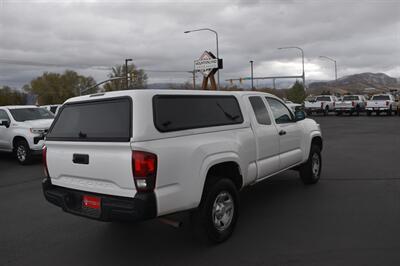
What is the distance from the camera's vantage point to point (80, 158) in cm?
396

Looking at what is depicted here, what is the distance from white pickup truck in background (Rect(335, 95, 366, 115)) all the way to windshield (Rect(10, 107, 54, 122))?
29486mm

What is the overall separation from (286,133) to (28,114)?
357 inches

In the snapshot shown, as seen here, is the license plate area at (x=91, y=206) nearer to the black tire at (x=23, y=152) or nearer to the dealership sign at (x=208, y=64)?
the black tire at (x=23, y=152)

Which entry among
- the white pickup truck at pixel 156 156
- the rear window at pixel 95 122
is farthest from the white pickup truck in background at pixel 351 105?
the rear window at pixel 95 122

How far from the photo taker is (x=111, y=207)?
144 inches

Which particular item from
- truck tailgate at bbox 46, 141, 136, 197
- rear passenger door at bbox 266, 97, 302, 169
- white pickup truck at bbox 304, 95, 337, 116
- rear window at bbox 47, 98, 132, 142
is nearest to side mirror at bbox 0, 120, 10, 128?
rear window at bbox 47, 98, 132, 142

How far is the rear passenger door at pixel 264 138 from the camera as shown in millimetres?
5172

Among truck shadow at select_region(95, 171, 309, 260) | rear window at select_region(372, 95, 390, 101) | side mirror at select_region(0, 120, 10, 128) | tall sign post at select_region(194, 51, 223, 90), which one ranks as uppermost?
tall sign post at select_region(194, 51, 223, 90)

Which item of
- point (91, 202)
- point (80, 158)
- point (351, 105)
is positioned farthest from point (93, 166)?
point (351, 105)

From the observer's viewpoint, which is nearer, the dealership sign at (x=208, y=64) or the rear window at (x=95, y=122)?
the rear window at (x=95, y=122)

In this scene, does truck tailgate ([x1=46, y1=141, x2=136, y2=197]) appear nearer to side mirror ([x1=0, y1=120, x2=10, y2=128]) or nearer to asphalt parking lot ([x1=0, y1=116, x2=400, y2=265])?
asphalt parking lot ([x1=0, y1=116, x2=400, y2=265])

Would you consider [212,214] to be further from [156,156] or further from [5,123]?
[5,123]

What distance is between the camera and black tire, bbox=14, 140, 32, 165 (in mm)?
10562

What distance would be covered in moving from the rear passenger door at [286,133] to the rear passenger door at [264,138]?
7.6 inches
